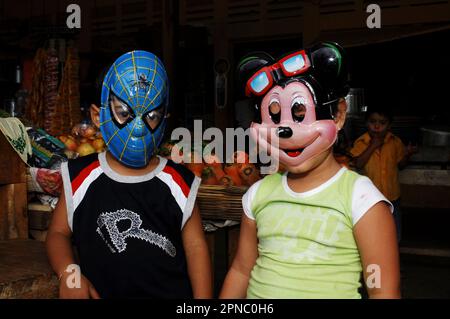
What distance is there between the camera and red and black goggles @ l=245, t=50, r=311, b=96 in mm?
1633

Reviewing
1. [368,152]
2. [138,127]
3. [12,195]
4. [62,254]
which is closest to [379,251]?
[138,127]

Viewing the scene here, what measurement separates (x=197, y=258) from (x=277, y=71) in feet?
2.34

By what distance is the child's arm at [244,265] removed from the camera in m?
1.77

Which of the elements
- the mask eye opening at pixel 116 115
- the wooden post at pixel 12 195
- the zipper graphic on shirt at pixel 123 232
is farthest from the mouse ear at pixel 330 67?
the wooden post at pixel 12 195

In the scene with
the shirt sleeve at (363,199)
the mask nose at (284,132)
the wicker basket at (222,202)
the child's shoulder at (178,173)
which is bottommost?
the wicker basket at (222,202)

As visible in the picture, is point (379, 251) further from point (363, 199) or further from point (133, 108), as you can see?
point (133, 108)

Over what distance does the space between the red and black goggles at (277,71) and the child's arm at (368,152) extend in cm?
343

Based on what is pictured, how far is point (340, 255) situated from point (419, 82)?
759 centimetres

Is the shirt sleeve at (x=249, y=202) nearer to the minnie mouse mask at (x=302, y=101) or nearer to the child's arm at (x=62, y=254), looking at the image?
the minnie mouse mask at (x=302, y=101)

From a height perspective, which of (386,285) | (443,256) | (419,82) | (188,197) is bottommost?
(443,256)

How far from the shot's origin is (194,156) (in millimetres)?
3334

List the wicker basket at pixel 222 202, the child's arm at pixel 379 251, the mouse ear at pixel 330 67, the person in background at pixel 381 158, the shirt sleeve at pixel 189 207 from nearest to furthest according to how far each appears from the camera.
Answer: the child's arm at pixel 379 251 → the mouse ear at pixel 330 67 → the shirt sleeve at pixel 189 207 → the wicker basket at pixel 222 202 → the person in background at pixel 381 158

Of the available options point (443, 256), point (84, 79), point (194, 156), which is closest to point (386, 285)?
point (194, 156)
